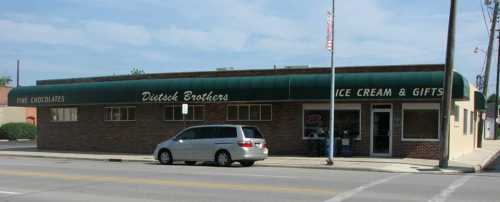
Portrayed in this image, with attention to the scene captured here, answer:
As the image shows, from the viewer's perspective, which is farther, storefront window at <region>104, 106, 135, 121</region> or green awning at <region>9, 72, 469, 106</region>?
storefront window at <region>104, 106, 135, 121</region>

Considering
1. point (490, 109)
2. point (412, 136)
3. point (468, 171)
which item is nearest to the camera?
point (468, 171)

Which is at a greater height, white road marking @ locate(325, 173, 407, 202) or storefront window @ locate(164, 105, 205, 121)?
storefront window @ locate(164, 105, 205, 121)

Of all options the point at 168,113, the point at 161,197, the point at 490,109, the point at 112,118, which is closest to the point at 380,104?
the point at 168,113

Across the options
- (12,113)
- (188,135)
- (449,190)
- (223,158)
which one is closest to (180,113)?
(188,135)

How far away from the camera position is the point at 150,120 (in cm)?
3142

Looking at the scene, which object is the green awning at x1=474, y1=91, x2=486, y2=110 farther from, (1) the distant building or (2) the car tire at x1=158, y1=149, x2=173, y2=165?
(1) the distant building

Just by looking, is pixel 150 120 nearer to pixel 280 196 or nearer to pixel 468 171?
pixel 468 171

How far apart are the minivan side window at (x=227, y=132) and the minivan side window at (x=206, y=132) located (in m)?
0.23

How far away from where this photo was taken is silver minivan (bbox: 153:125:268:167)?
2303cm

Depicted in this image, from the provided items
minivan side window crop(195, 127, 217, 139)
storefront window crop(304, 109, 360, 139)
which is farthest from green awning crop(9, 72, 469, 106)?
minivan side window crop(195, 127, 217, 139)

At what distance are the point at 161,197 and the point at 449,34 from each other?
13.7 metres

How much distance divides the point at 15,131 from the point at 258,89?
31622mm

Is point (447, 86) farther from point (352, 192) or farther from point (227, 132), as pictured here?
point (352, 192)

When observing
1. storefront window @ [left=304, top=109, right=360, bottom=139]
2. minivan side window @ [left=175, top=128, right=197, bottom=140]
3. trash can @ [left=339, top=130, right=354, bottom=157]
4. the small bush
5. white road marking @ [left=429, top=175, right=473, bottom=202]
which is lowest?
the small bush
